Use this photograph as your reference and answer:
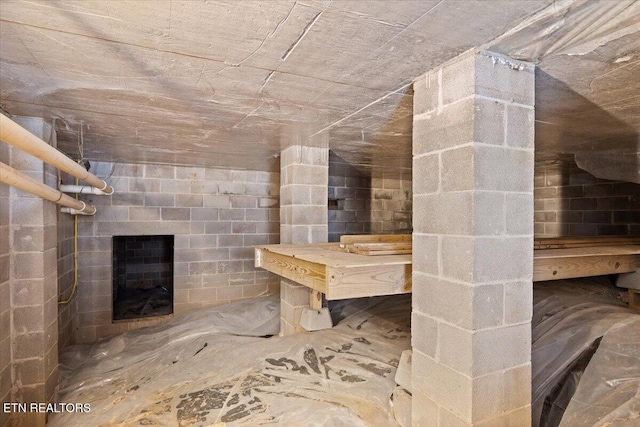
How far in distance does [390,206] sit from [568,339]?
3.83 m

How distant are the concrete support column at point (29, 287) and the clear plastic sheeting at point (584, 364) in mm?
3444

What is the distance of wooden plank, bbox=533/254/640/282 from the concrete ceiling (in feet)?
3.41

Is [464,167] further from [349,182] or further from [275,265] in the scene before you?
[349,182]

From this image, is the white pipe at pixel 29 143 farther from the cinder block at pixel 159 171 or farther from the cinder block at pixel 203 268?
the cinder block at pixel 203 268

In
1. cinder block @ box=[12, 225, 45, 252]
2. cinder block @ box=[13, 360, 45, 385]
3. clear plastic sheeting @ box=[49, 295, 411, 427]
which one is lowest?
clear plastic sheeting @ box=[49, 295, 411, 427]

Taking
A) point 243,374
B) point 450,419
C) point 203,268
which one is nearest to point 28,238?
point 243,374

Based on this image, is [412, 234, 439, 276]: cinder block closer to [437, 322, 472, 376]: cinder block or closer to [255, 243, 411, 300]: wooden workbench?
[255, 243, 411, 300]: wooden workbench

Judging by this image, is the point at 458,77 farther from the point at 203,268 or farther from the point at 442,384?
the point at 203,268

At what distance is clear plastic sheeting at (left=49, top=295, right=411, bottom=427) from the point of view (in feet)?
7.52

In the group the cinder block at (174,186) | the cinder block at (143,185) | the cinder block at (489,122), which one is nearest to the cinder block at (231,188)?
the cinder block at (174,186)

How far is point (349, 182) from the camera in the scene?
19.4ft

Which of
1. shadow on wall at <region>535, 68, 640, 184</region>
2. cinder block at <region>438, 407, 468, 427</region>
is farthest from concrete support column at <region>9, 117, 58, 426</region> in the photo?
shadow on wall at <region>535, 68, 640, 184</region>

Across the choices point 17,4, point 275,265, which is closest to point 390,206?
point 275,265

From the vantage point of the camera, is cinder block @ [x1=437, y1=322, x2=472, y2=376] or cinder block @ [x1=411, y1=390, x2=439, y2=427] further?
cinder block @ [x1=411, y1=390, x2=439, y2=427]
